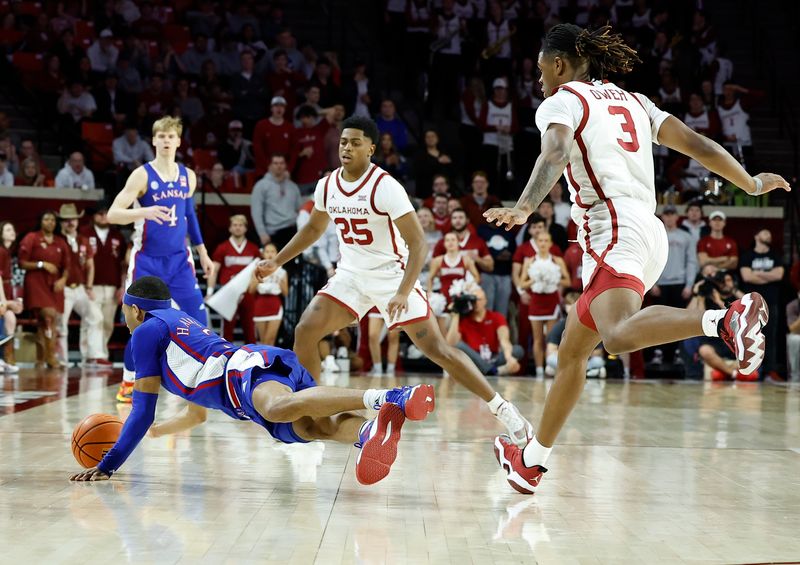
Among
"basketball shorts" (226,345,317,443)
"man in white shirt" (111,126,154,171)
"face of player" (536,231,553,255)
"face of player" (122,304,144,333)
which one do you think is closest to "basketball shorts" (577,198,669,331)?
"basketball shorts" (226,345,317,443)

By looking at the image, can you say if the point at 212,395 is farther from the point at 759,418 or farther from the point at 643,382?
the point at 643,382

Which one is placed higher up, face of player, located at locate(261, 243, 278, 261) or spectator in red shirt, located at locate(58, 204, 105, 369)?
face of player, located at locate(261, 243, 278, 261)

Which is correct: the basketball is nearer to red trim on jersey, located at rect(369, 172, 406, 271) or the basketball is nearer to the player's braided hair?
red trim on jersey, located at rect(369, 172, 406, 271)

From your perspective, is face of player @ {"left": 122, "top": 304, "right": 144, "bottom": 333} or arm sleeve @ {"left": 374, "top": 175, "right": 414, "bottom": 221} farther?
arm sleeve @ {"left": 374, "top": 175, "right": 414, "bottom": 221}

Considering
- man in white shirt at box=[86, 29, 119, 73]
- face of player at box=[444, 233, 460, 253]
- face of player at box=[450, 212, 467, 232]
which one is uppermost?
man in white shirt at box=[86, 29, 119, 73]

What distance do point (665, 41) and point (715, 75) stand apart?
1.03 m

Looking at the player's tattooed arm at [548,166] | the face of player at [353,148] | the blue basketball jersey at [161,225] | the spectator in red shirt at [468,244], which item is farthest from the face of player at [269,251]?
the player's tattooed arm at [548,166]

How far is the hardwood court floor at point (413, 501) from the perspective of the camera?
11.6ft

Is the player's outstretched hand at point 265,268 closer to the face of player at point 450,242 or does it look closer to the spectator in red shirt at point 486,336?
the spectator in red shirt at point 486,336

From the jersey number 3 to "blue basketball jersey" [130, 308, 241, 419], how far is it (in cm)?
194

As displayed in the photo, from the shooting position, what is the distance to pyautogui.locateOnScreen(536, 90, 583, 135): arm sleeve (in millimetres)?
4371

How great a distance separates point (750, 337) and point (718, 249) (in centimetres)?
978

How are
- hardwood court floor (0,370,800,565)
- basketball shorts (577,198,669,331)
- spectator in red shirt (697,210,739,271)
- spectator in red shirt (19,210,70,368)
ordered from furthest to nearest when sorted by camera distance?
spectator in red shirt (697,210,739,271) → spectator in red shirt (19,210,70,368) → basketball shorts (577,198,669,331) → hardwood court floor (0,370,800,565)

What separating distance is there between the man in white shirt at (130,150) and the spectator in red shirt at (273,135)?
153 cm
